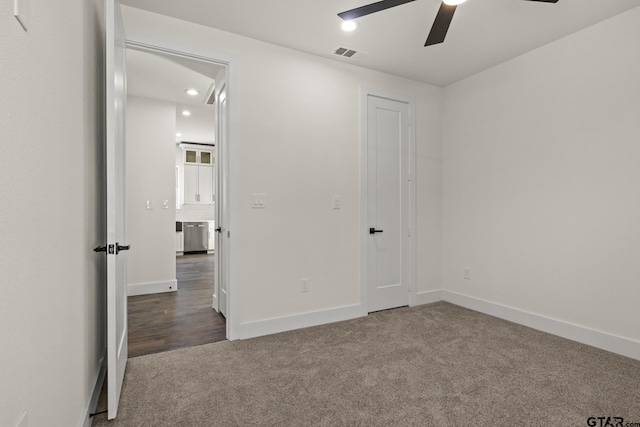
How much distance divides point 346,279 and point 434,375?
1.35 meters

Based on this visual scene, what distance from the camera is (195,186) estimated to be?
8641 millimetres

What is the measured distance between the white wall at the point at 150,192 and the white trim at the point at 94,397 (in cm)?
234

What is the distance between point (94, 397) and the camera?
1.88 meters

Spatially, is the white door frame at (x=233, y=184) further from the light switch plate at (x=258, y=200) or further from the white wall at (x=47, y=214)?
the white wall at (x=47, y=214)

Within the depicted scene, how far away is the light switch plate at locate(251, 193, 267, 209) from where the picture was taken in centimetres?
297

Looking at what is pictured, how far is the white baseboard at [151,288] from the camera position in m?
4.36

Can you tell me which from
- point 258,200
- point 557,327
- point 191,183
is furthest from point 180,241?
point 557,327

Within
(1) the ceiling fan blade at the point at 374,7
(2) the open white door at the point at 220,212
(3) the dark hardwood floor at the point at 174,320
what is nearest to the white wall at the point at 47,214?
(3) the dark hardwood floor at the point at 174,320

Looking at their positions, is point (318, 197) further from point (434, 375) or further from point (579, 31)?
point (579, 31)

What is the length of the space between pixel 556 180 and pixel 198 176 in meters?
7.74

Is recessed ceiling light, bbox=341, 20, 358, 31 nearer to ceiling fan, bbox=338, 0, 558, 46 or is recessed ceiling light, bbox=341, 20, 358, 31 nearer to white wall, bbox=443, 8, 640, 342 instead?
ceiling fan, bbox=338, 0, 558, 46

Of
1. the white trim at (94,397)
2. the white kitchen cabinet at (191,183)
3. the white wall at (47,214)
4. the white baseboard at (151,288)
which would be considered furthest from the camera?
the white kitchen cabinet at (191,183)

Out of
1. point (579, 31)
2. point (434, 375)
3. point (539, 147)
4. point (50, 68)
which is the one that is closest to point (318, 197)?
point (434, 375)

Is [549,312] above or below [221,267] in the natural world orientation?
below
